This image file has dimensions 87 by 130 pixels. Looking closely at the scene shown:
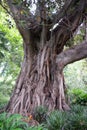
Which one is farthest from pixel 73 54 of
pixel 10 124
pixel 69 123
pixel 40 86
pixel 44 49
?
pixel 10 124

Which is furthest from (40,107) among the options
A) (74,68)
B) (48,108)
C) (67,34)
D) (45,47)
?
(74,68)

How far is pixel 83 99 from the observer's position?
35.0 ft

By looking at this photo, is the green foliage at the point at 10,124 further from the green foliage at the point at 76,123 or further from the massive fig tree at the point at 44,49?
the massive fig tree at the point at 44,49

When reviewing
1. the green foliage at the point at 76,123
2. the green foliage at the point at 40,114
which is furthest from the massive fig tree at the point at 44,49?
the green foliage at the point at 76,123

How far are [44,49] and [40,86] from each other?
112 cm

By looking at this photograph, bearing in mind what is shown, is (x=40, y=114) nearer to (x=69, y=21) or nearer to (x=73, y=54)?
(x=73, y=54)

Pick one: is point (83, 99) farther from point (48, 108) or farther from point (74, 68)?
point (74, 68)

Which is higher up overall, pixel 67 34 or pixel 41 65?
pixel 67 34

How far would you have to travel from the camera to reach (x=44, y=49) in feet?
24.9

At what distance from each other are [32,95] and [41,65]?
92cm

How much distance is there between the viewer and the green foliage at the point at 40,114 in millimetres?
6370

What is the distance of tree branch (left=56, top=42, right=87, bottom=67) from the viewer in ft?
25.0

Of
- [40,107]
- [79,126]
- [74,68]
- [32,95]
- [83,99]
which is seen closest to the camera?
[79,126]

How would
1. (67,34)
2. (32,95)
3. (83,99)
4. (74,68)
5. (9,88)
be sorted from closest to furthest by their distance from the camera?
1. (32,95)
2. (67,34)
3. (83,99)
4. (9,88)
5. (74,68)
